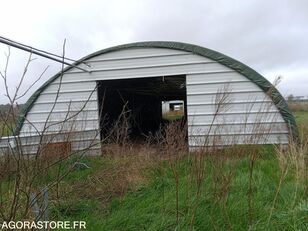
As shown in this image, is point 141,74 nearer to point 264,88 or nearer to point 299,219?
point 264,88

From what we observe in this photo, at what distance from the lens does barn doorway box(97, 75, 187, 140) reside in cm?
1139

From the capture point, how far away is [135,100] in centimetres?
1870

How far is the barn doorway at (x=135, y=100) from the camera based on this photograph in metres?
11.4

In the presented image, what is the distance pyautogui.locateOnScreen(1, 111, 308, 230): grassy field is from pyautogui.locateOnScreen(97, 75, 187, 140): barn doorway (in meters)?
1.35

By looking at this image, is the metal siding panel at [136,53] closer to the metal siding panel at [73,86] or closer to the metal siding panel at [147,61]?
the metal siding panel at [147,61]

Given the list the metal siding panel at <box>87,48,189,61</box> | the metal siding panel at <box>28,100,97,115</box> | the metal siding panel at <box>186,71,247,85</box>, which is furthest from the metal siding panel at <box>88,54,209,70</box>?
the metal siding panel at <box>28,100,97,115</box>

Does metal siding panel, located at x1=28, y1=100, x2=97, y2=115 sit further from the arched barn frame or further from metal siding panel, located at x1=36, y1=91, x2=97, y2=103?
metal siding panel, located at x1=36, y1=91, x2=97, y2=103

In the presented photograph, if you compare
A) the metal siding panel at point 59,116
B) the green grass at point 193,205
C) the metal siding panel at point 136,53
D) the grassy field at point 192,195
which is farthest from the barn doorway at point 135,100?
the green grass at point 193,205

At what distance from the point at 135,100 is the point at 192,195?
14313mm

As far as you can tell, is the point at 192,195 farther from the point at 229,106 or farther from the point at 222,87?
the point at 222,87

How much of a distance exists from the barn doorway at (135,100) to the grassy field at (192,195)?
1.35m

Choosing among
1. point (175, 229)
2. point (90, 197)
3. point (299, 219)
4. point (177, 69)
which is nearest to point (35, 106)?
point (177, 69)

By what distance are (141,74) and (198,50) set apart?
163cm

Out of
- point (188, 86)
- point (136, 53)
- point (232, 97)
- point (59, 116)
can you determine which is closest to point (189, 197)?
point (232, 97)
